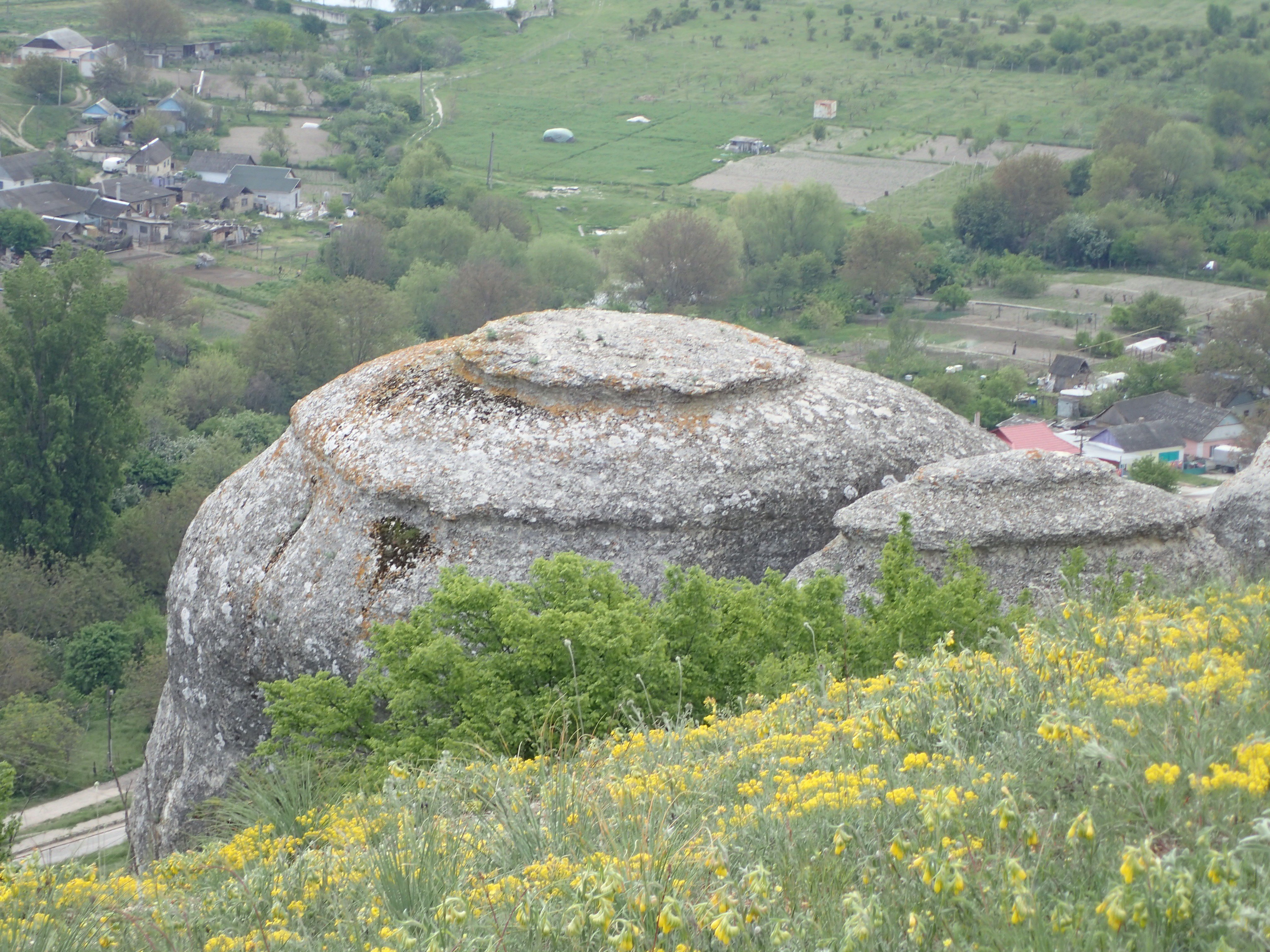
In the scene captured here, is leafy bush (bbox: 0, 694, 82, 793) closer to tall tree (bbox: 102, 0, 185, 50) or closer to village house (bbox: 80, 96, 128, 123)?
village house (bbox: 80, 96, 128, 123)

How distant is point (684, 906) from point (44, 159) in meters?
116

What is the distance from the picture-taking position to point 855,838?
181 inches

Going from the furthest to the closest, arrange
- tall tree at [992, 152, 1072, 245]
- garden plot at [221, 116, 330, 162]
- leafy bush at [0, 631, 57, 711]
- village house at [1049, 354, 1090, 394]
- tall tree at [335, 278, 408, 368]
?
1. garden plot at [221, 116, 330, 162]
2. tall tree at [992, 152, 1072, 245]
3. tall tree at [335, 278, 408, 368]
4. village house at [1049, 354, 1090, 394]
5. leafy bush at [0, 631, 57, 711]

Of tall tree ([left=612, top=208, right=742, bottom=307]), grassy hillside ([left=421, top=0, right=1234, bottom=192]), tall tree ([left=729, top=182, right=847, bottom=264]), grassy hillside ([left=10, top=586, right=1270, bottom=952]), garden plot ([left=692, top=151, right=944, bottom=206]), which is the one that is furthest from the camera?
grassy hillside ([left=421, top=0, right=1234, bottom=192])

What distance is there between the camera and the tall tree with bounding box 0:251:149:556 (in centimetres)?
4144

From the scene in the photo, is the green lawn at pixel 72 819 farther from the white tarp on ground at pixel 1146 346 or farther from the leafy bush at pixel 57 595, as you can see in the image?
the white tarp on ground at pixel 1146 346

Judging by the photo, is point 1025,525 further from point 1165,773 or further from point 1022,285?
point 1022,285

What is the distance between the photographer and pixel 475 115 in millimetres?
131875

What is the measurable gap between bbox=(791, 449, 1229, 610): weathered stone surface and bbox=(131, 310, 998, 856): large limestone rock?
1260mm

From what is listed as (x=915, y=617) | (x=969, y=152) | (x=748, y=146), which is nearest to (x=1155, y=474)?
(x=915, y=617)

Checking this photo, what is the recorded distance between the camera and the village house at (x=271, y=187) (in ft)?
348

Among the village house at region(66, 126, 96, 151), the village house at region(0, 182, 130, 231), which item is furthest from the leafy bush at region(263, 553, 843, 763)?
the village house at region(66, 126, 96, 151)

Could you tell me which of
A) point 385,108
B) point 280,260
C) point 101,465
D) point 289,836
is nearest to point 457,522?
point 289,836

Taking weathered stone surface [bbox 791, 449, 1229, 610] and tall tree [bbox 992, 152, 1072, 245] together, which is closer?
weathered stone surface [bbox 791, 449, 1229, 610]
